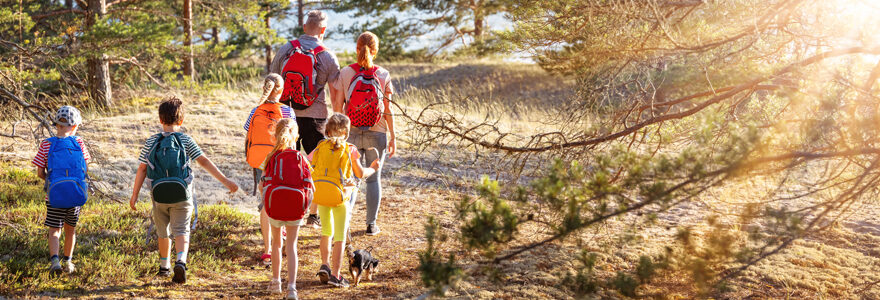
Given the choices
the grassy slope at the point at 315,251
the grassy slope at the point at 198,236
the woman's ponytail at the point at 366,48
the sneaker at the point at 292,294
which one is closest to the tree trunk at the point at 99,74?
the grassy slope at the point at 198,236

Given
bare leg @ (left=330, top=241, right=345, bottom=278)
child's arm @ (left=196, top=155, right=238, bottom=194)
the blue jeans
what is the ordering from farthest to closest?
the blue jeans, bare leg @ (left=330, top=241, right=345, bottom=278), child's arm @ (left=196, top=155, right=238, bottom=194)

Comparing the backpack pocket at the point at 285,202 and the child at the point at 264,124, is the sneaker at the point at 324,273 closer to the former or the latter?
the backpack pocket at the point at 285,202

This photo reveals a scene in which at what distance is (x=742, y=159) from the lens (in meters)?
3.31

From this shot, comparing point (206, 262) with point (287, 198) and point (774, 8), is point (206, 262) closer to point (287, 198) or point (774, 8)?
point (287, 198)

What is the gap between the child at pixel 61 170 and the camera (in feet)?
14.8

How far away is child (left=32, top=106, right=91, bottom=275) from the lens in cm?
450

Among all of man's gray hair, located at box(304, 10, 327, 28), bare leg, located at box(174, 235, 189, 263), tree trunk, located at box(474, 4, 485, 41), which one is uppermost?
tree trunk, located at box(474, 4, 485, 41)

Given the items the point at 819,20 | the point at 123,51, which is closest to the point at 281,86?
the point at 819,20

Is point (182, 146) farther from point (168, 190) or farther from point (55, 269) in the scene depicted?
point (55, 269)

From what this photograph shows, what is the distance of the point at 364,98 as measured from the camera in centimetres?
529

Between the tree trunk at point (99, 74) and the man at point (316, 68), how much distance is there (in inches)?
301

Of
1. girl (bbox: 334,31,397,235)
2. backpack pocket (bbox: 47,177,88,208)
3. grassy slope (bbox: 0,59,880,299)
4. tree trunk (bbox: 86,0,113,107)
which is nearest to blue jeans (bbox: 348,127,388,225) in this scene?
girl (bbox: 334,31,397,235)

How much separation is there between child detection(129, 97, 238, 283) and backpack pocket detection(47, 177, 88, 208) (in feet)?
1.78

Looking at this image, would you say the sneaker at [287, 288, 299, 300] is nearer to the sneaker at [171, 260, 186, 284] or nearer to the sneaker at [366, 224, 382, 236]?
the sneaker at [171, 260, 186, 284]
